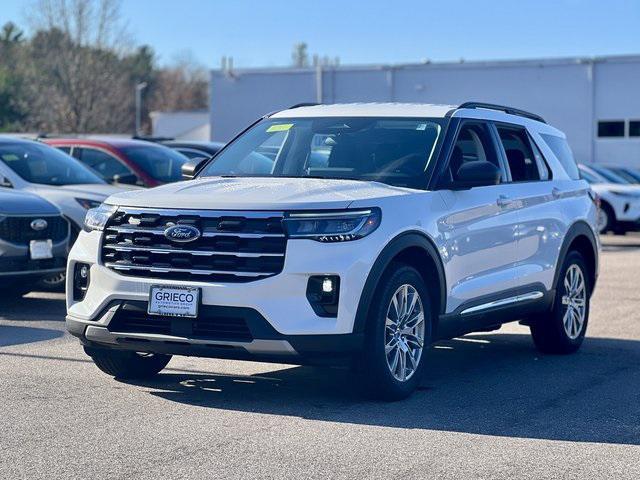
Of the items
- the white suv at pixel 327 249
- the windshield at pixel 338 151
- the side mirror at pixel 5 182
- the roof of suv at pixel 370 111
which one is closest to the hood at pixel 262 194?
the white suv at pixel 327 249

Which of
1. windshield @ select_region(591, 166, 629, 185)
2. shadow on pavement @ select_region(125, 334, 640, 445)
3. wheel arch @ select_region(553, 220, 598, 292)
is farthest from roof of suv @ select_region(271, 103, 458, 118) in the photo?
windshield @ select_region(591, 166, 629, 185)

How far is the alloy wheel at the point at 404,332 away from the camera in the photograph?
7.77 meters

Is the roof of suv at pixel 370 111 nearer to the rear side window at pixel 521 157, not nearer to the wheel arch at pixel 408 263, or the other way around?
the rear side window at pixel 521 157

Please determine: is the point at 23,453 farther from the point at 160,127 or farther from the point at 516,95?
the point at 160,127

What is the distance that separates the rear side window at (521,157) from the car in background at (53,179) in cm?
494

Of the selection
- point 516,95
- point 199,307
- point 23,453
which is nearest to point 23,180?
point 199,307

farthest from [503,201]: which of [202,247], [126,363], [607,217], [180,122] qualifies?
[180,122]

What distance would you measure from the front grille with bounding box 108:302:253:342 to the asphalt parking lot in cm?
45

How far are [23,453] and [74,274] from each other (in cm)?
194

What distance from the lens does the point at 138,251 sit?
25.0 ft

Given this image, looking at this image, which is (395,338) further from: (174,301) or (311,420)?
(174,301)

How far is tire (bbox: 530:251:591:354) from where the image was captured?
10.1m

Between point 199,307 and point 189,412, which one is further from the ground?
point 199,307

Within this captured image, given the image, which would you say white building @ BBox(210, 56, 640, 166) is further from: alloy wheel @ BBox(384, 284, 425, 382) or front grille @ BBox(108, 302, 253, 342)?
front grille @ BBox(108, 302, 253, 342)
